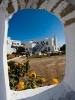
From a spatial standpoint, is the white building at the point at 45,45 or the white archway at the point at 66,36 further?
the white building at the point at 45,45

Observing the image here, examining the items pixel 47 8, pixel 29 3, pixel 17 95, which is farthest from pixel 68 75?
pixel 29 3

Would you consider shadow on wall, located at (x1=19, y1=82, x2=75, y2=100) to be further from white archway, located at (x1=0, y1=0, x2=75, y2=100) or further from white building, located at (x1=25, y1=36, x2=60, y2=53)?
white building, located at (x1=25, y1=36, x2=60, y2=53)

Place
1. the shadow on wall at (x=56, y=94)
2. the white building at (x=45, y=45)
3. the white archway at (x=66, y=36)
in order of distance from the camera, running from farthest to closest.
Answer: the white building at (x=45, y=45), the shadow on wall at (x=56, y=94), the white archway at (x=66, y=36)

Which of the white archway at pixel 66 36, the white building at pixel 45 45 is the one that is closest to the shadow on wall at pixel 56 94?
the white archway at pixel 66 36

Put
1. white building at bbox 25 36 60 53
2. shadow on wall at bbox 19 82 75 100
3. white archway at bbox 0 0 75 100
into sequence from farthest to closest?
white building at bbox 25 36 60 53
shadow on wall at bbox 19 82 75 100
white archway at bbox 0 0 75 100

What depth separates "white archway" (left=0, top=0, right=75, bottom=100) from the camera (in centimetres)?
193

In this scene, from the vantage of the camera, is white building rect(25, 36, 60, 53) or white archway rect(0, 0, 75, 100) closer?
white archway rect(0, 0, 75, 100)

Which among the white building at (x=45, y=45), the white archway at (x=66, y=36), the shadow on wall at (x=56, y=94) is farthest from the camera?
the white building at (x=45, y=45)

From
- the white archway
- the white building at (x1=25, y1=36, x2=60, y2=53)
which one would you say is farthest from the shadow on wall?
the white building at (x1=25, y1=36, x2=60, y2=53)

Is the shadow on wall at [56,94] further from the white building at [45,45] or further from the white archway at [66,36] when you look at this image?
the white building at [45,45]

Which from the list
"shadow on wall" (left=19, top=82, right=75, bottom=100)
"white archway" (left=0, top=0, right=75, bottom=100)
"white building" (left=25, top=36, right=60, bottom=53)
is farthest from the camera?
"white building" (left=25, top=36, right=60, bottom=53)

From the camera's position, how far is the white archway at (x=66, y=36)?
193 centimetres

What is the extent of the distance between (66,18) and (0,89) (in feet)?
4.11

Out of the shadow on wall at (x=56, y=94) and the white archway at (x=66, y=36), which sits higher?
the white archway at (x=66, y=36)
